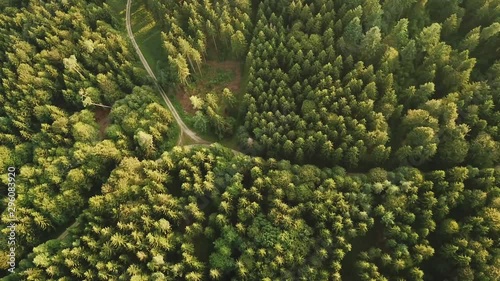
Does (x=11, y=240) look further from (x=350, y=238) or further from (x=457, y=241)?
(x=457, y=241)

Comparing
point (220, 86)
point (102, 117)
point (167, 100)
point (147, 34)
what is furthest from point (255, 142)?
point (147, 34)

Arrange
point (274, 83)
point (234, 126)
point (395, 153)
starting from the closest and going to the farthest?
1. point (395, 153)
2. point (274, 83)
3. point (234, 126)

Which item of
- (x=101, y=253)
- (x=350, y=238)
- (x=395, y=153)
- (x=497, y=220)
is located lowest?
(x=101, y=253)

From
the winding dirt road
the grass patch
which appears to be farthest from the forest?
the grass patch

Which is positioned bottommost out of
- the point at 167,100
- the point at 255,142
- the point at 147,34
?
the point at 255,142

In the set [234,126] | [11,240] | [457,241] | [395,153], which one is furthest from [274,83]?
[11,240]

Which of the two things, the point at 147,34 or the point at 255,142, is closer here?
the point at 255,142

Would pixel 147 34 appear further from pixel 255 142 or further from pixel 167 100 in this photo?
pixel 255 142
